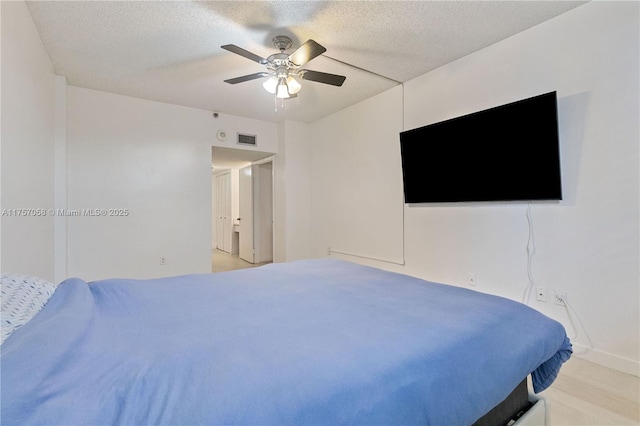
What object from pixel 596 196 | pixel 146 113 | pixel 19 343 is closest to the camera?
pixel 19 343

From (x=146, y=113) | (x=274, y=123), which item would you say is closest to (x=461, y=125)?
(x=274, y=123)

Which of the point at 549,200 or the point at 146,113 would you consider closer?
the point at 549,200

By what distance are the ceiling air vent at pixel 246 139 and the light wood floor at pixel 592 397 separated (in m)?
4.50

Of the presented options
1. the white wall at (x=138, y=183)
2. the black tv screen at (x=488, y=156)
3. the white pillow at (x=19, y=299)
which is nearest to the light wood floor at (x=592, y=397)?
the black tv screen at (x=488, y=156)

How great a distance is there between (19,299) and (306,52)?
2.08 meters

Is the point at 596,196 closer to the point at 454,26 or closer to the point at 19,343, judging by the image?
the point at 454,26

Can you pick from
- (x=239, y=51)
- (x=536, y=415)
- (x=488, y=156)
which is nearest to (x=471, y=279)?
(x=488, y=156)

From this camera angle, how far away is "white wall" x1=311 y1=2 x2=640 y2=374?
1981 millimetres

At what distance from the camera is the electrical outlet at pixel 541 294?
237 centimetres

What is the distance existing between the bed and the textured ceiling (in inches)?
79.2

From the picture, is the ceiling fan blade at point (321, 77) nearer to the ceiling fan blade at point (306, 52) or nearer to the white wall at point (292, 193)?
the ceiling fan blade at point (306, 52)

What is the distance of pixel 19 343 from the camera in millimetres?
789

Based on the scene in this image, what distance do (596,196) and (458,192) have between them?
3.32 ft

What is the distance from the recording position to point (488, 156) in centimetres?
262
